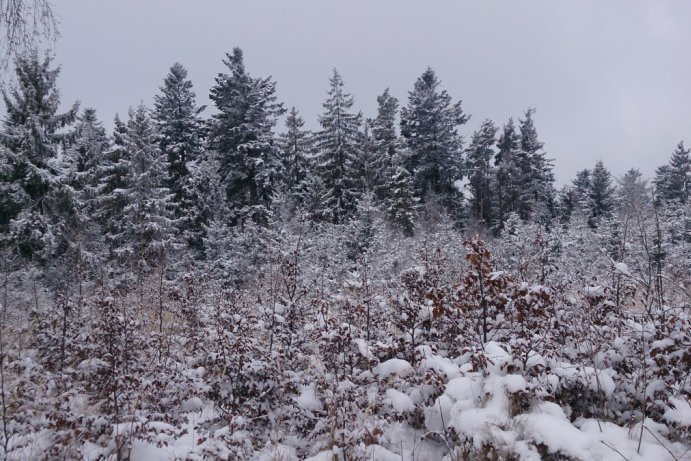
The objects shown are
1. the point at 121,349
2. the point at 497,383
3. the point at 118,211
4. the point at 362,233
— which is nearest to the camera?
the point at 497,383

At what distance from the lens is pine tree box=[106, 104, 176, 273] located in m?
23.6

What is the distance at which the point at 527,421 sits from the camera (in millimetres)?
3336

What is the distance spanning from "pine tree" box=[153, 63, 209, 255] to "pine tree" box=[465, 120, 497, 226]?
1004 inches

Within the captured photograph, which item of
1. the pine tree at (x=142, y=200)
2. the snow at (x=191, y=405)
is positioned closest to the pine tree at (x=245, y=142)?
the pine tree at (x=142, y=200)

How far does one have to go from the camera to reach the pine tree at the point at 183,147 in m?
28.7

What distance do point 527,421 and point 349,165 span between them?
29.9 metres

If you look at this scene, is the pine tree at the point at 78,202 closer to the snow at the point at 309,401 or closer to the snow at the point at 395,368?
the snow at the point at 309,401

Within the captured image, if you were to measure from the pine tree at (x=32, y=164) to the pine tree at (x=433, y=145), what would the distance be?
2649 cm

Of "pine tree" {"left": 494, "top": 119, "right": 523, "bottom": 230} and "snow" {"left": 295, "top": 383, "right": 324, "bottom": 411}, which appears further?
"pine tree" {"left": 494, "top": 119, "right": 523, "bottom": 230}

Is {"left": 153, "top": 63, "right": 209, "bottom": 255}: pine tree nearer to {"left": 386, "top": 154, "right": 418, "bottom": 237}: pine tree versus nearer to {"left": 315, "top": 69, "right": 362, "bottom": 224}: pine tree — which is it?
{"left": 315, "top": 69, "right": 362, "bottom": 224}: pine tree

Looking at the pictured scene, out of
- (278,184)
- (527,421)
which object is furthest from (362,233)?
(527,421)

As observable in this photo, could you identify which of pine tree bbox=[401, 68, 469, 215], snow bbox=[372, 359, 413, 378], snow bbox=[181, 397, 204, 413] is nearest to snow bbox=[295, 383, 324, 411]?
snow bbox=[372, 359, 413, 378]

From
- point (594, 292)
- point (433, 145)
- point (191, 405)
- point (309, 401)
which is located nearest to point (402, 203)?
point (433, 145)

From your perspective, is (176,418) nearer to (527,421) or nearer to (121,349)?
(121,349)
